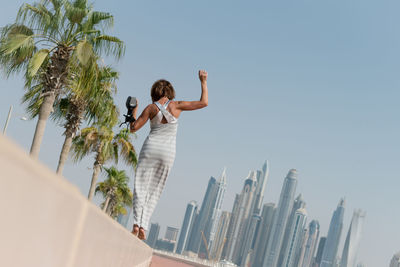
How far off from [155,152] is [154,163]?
0.39 feet

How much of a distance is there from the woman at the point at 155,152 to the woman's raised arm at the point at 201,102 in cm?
7

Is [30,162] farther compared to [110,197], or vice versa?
[110,197]

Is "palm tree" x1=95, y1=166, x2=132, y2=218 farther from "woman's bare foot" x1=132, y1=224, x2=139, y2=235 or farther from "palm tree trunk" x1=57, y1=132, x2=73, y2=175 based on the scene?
"woman's bare foot" x1=132, y1=224, x2=139, y2=235

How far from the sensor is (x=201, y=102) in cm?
608

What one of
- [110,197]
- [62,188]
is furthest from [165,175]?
[110,197]

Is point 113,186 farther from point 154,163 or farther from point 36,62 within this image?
point 154,163

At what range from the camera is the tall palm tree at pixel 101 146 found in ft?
103

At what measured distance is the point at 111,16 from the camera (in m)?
19.5

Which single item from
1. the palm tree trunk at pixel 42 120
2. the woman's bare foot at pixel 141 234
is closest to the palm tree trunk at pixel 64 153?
the palm tree trunk at pixel 42 120

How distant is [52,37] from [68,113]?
18.6 feet

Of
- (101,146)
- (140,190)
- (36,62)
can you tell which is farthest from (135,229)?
(101,146)

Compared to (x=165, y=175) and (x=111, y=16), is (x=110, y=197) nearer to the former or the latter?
(x=111, y=16)

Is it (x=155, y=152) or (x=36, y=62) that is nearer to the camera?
(x=155, y=152)

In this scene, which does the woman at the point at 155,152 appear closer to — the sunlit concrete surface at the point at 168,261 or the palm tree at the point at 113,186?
the sunlit concrete surface at the point at 168,261
